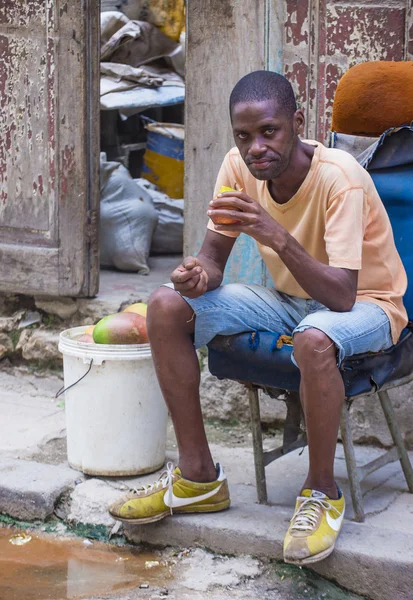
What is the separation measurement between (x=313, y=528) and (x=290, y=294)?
847mm

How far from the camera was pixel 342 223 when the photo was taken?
9.43ft

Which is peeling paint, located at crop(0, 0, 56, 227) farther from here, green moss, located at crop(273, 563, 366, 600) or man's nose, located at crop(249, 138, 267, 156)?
green moss, located at crop(273, 563, 366, 600)

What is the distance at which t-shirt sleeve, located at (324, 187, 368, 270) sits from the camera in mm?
2854

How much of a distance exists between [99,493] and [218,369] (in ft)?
2.55

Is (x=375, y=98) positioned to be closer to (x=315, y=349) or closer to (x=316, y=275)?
(x=316, y=275)

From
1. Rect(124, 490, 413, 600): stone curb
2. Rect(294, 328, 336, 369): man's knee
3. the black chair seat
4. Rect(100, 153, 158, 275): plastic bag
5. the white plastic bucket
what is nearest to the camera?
Rect(294, 328, 336, 369): man's knee

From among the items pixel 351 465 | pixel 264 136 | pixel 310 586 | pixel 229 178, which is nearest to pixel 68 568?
pixel 310 586

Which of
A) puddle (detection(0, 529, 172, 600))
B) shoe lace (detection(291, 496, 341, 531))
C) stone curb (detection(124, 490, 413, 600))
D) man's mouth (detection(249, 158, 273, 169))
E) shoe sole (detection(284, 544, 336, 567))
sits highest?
man's mouth (detection(249, 158, 273, 169))

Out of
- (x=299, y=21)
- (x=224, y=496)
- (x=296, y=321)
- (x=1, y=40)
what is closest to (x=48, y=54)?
(x=1, y=40)

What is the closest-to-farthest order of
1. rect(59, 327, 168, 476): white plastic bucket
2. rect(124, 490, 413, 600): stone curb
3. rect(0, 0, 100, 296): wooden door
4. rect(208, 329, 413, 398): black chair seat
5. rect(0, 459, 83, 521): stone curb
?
1. rect(124, 490, 413, 600): stone curb
2. rect(208, 329, 413, 398): black chair seat
3. rect(0, 459, 83, 521): stone curb
4. rect(59, 327, 168, 476): white plastic bucket
5. rect(0, 0, 100, 296): wooden door

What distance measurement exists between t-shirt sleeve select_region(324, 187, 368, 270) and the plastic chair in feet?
1.07

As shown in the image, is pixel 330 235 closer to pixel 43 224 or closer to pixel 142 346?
pixel 142 346

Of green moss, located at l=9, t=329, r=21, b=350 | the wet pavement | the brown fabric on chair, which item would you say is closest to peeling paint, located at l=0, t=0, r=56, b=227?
green moss, located at l=9, t=329, r=21, b=350

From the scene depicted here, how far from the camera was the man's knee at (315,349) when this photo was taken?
2.77 m
